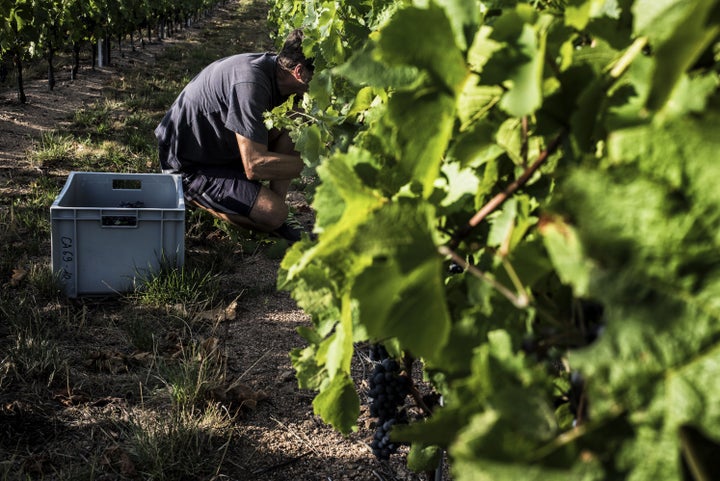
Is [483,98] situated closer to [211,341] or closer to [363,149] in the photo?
[363,149]

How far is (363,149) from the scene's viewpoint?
92 cm

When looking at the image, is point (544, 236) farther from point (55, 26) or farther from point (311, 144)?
point (55, 26)

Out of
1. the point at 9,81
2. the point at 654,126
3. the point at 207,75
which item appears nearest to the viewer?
the point at 654,126

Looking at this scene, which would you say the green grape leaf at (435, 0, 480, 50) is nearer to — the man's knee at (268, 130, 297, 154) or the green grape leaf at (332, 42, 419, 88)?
the green grape leaf at (332, 42, 419, 88)

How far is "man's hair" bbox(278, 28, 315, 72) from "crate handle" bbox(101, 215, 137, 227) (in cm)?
130

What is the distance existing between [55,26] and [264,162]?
8.33 m

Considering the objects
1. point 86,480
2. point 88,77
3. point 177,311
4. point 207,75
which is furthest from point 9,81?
point 86,480

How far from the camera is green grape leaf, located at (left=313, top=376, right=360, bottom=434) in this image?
3.58 feet

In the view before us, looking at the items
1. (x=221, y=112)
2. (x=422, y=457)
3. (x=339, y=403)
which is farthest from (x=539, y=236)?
(x=221, y=112)

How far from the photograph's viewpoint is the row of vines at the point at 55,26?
29.8 ft

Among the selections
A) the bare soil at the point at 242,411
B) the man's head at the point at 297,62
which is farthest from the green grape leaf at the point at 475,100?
the man's head at the point at 297,62

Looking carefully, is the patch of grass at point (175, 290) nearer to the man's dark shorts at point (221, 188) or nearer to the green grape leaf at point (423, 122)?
the man's dark shorts at point (221, 188)

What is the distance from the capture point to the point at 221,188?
4.51 meters

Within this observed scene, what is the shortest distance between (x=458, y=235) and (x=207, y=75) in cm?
390
